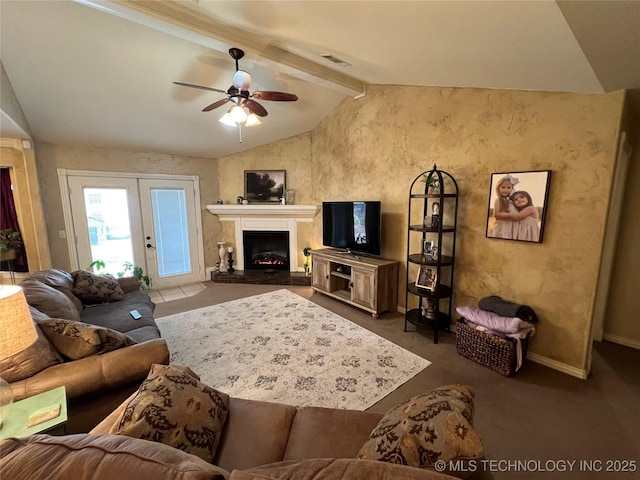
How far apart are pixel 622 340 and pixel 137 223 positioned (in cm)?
694

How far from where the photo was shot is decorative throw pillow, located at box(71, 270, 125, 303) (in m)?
3.06

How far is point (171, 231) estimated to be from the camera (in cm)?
538

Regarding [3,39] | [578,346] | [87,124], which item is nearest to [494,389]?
[578,346]

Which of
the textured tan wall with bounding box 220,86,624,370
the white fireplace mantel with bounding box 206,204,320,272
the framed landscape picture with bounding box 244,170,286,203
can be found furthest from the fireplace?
the textured tan wall with bounding box 220,86,624,370

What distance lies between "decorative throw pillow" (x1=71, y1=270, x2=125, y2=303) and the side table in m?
1.91

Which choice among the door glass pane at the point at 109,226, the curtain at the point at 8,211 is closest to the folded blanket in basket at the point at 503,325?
the door glass pane at the point at 109,226

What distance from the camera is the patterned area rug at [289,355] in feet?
7.82

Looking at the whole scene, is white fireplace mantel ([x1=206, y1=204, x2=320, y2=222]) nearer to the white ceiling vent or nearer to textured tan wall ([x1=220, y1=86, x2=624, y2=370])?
textured tan wall ([x1=220, y1=86, x2=624, y2=370])

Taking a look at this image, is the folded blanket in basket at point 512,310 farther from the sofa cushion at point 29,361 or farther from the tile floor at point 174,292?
the tile floor at point 174,292

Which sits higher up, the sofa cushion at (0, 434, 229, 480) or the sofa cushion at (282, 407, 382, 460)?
the sofa cushion at (0, 434, 229, 480)

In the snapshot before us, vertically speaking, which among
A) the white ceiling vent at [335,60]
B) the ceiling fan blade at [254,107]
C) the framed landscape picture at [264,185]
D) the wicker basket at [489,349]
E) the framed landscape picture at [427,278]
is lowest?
the wicker basket at [489,349]

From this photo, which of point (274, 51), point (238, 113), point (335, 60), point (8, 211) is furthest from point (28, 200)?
point (335, 60)

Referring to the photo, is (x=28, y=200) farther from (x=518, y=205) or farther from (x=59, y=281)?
(x=518, y=205)

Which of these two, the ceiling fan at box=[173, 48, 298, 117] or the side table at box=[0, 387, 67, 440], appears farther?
the ceiling fan at box=[173, 48, 298, 117]
